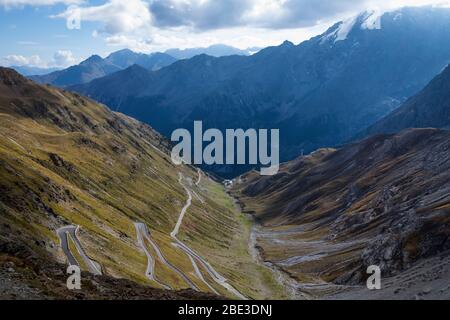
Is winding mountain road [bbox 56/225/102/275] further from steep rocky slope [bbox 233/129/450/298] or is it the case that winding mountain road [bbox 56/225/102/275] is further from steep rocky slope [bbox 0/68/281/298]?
steep rocky slope [bbox 233/129/450/298]

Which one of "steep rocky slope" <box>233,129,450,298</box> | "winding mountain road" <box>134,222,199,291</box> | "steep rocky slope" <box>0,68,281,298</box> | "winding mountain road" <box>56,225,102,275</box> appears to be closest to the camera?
"winding mountain road" <box>56,225,102,275</box>

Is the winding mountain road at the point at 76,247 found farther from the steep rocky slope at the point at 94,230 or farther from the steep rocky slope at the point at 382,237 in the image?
the steep rocky slope at the point at 382,237

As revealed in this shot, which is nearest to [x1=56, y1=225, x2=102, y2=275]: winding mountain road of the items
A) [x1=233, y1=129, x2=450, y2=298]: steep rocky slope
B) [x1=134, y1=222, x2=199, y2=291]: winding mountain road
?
[x1=134, y1=222, x2=199, y2=291]: winding mountain road

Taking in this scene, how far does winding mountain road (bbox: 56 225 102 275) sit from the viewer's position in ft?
304

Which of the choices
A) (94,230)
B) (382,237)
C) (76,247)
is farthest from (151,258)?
(382,237)

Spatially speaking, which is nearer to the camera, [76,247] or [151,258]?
[76,247]

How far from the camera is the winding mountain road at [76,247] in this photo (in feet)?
304

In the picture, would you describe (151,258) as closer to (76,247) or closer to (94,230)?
(94,230)

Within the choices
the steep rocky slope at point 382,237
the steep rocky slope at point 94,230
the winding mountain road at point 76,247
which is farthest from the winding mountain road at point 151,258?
the steep rocky slope at point 382,237

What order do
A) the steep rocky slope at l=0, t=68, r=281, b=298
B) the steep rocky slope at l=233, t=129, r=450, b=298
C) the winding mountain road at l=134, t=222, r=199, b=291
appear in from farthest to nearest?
the winding mountain road at l=134, t=222, r=199, b=291 < the steep rocky slope at l=233, t=129, r=450, b=298 < the steep rocky slope at l=0, t=68, r=281, b=298

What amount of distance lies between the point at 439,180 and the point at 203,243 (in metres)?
91.8

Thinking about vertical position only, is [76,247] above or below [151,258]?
below

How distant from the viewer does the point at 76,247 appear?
4016 inches

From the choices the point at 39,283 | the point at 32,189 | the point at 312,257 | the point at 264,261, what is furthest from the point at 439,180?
the point at 39,283
